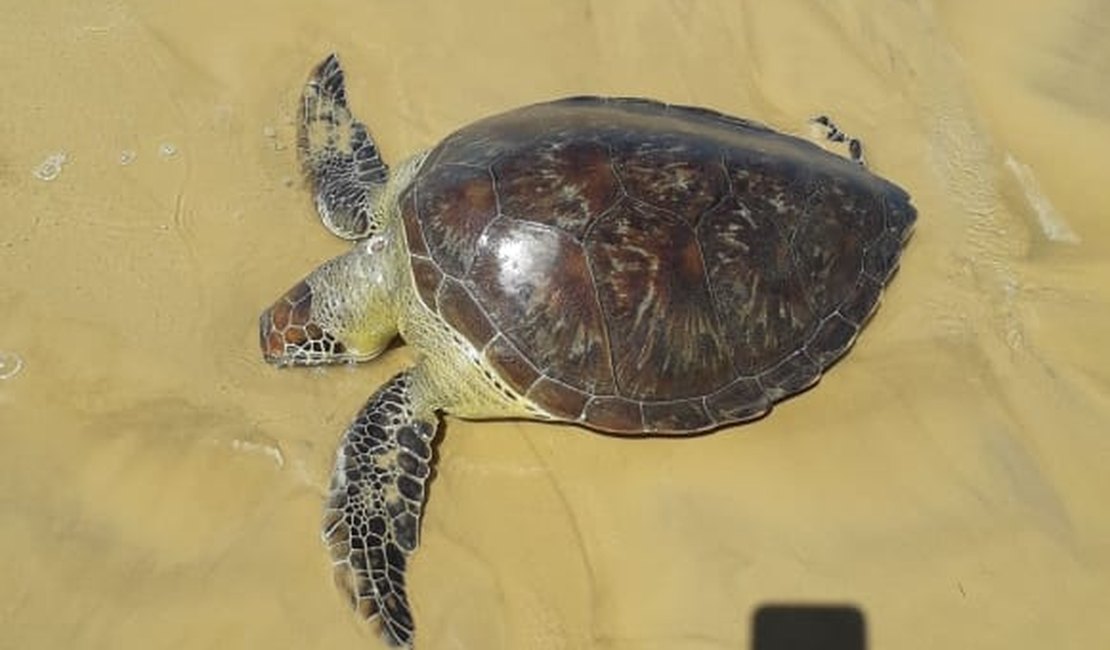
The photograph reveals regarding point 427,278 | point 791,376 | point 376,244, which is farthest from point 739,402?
point 376,244

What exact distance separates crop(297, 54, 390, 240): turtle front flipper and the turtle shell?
0.37 m

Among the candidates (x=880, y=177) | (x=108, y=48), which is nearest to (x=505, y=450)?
(x=880, y=177)

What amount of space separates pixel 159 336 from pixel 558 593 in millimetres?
1582

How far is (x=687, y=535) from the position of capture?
270cm

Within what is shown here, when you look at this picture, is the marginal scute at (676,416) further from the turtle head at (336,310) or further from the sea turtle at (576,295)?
the turtle head at (336,310)

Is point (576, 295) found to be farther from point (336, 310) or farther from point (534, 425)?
point (336, 310)

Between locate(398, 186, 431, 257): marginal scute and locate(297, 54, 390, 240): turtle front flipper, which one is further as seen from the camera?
locate(297, 54, 390, 240): turtle front flipper

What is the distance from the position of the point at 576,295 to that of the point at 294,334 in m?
0.98

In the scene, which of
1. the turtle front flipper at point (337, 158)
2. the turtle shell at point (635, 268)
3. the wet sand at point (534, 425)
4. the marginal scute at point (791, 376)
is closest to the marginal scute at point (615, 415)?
the turtle shell at point (635, 268)

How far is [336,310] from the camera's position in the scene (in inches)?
114

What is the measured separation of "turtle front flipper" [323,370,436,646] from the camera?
8.24ft

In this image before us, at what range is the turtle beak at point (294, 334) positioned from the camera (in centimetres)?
293

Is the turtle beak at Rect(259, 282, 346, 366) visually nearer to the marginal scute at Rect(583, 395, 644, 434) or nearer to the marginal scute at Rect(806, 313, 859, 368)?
the marginal scute at Rect(583, 395, 644, 434)

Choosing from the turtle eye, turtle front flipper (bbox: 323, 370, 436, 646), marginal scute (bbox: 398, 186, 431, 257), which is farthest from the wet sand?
marginal scute (bbox: 398, 186, 431, 257)
